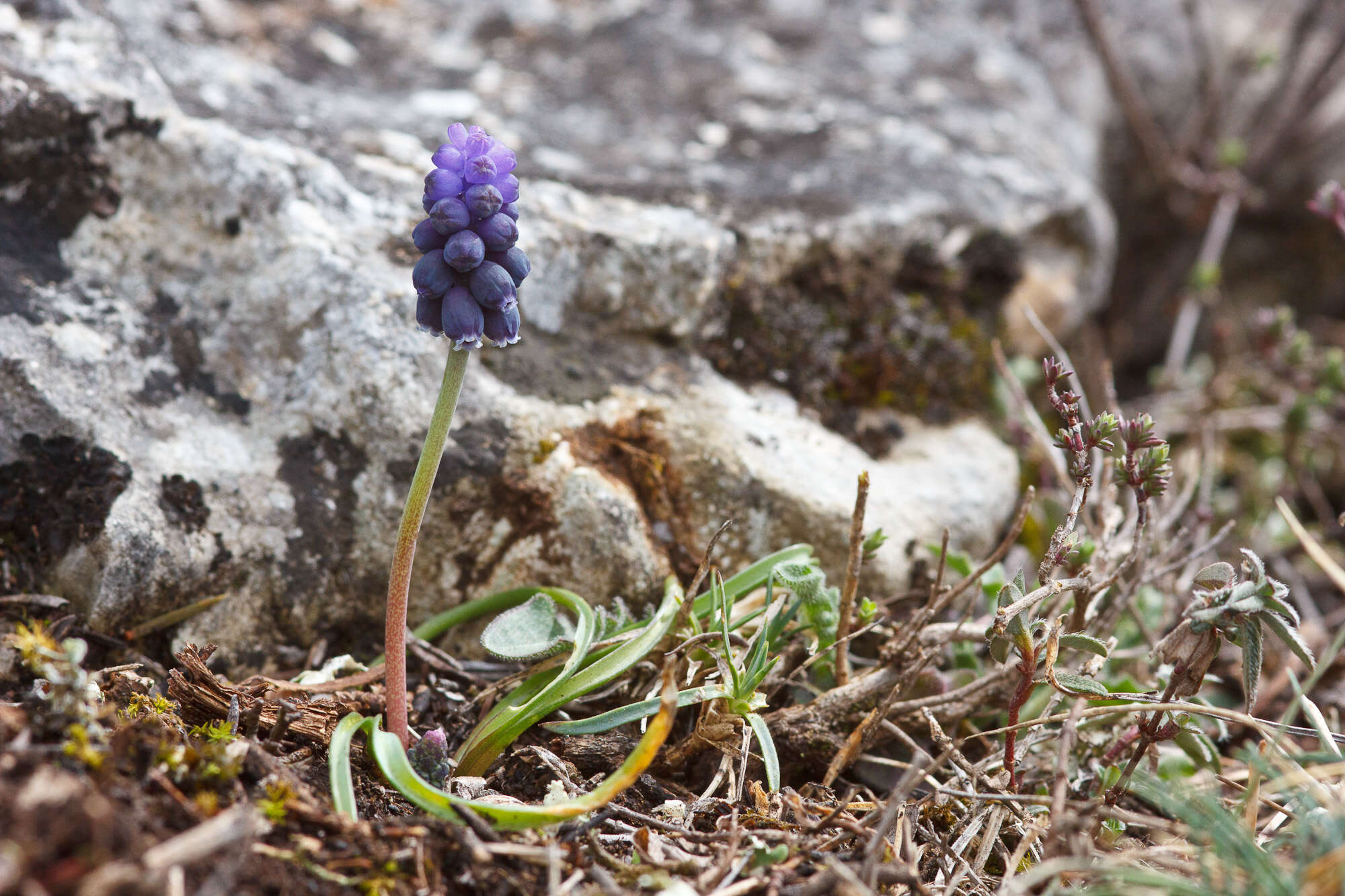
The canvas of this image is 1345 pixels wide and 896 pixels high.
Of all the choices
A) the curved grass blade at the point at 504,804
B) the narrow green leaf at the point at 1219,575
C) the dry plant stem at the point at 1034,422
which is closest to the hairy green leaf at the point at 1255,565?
the narrow green leaf at the point at 1219,575

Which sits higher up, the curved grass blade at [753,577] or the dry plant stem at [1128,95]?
the dry plant stem at [1128,95]

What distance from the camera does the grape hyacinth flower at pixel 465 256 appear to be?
2.18 m

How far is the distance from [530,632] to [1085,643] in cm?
150

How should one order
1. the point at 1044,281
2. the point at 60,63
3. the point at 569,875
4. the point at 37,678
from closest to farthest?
the point at 569,875
the point at 37,678
the point at 60,63
the point at 1044,281

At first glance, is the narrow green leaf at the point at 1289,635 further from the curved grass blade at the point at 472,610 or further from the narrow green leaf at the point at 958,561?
the curved grass blade at the point at 472,610

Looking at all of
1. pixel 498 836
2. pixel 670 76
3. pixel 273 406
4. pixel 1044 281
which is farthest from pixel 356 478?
pixel 1044 281

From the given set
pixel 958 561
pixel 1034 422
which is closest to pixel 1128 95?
pixel 1034 422

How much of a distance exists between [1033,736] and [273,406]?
8.19 feet

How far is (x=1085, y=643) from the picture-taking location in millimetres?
2504

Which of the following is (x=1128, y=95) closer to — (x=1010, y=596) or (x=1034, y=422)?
(x=1034, y=422)

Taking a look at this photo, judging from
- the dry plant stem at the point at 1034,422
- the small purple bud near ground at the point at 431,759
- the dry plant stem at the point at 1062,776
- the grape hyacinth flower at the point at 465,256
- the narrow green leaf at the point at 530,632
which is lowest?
the small purple bud near ground at the point at 431,759

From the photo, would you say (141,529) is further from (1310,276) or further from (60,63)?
(1310,276)

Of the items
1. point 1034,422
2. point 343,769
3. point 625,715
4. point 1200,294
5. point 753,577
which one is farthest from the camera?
point 1200,294

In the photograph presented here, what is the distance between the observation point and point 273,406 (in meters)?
3.08
